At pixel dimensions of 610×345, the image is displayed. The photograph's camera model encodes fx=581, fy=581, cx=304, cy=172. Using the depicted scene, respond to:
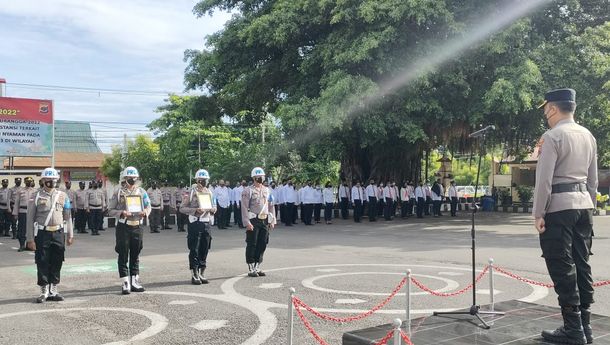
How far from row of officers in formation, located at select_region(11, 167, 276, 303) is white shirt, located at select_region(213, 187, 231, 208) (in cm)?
1149

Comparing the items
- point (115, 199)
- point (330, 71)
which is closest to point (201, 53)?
point (330, 71)

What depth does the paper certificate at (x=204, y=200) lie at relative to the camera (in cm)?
1015

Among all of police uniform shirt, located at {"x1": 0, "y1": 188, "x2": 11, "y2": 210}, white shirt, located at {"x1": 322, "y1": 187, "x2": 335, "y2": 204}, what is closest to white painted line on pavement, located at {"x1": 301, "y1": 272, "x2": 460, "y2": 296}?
police uniform shirt, located at {"x1": 0, "y1": 188, "x2": 11, "y2": 210}

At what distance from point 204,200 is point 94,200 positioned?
39.6ft

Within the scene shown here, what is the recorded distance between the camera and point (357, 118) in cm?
2103

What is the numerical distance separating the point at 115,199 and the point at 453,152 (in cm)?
2433

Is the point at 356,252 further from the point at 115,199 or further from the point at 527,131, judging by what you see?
the point at 527,131

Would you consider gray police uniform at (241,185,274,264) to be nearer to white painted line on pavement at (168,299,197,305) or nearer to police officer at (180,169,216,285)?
police officer at (180,169,216,285)

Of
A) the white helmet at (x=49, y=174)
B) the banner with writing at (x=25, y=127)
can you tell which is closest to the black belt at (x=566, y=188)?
the white helmet at (x=49, y=174)

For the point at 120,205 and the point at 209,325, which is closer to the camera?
the point at 209,325

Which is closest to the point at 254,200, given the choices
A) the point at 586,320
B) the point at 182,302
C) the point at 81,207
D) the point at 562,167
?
the point at 182,302

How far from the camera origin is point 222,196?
878 inches

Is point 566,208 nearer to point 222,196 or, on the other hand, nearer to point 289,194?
point 222,196

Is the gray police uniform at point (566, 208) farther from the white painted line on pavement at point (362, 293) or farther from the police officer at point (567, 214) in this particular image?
the white painted line on pavement at point (362, 293)
